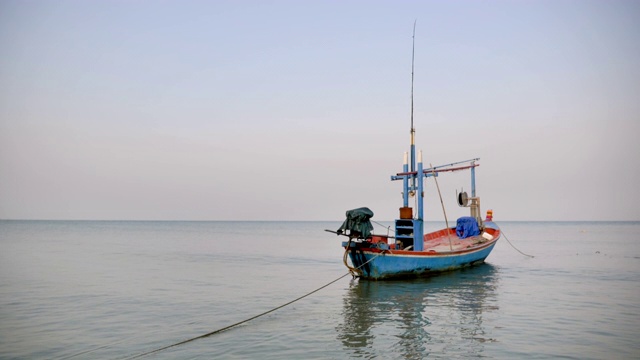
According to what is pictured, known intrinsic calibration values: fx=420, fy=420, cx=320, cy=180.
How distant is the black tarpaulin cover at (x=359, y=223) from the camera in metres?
18.3

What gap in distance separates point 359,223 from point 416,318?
6072 mm

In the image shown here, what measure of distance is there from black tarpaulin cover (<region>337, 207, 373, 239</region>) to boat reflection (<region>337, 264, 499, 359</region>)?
2.43 meters

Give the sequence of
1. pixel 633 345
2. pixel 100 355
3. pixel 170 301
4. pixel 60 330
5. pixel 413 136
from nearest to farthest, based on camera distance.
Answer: pixel 100 355 → pixel 633 345 → pixel 60 330 → pixel 170 301 → pixel 413 136

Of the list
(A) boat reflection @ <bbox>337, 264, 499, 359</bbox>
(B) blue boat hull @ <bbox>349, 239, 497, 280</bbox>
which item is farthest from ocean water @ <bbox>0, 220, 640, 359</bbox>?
(B) blue boat hull @ <bbox>349, 239, 497, 280</bbox>

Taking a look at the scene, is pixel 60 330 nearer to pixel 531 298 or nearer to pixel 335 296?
pixel 335 296

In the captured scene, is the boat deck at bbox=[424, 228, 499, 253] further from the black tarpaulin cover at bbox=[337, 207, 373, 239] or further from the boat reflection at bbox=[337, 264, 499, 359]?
the black tarpaulin cover at bbox=[337, 207, 373, 239]

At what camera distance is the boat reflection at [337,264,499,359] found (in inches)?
388

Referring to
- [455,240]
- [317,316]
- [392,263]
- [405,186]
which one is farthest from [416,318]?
[455,240]

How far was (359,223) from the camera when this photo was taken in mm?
18344

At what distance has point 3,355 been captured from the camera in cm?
968

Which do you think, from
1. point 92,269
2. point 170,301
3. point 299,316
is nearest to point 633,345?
point 299,316

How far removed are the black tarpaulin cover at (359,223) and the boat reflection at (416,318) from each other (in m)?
2.43

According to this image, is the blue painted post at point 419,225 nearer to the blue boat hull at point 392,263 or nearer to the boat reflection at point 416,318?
the blue boat hull at point 392,263

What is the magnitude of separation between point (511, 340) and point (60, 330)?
40.1 feet
